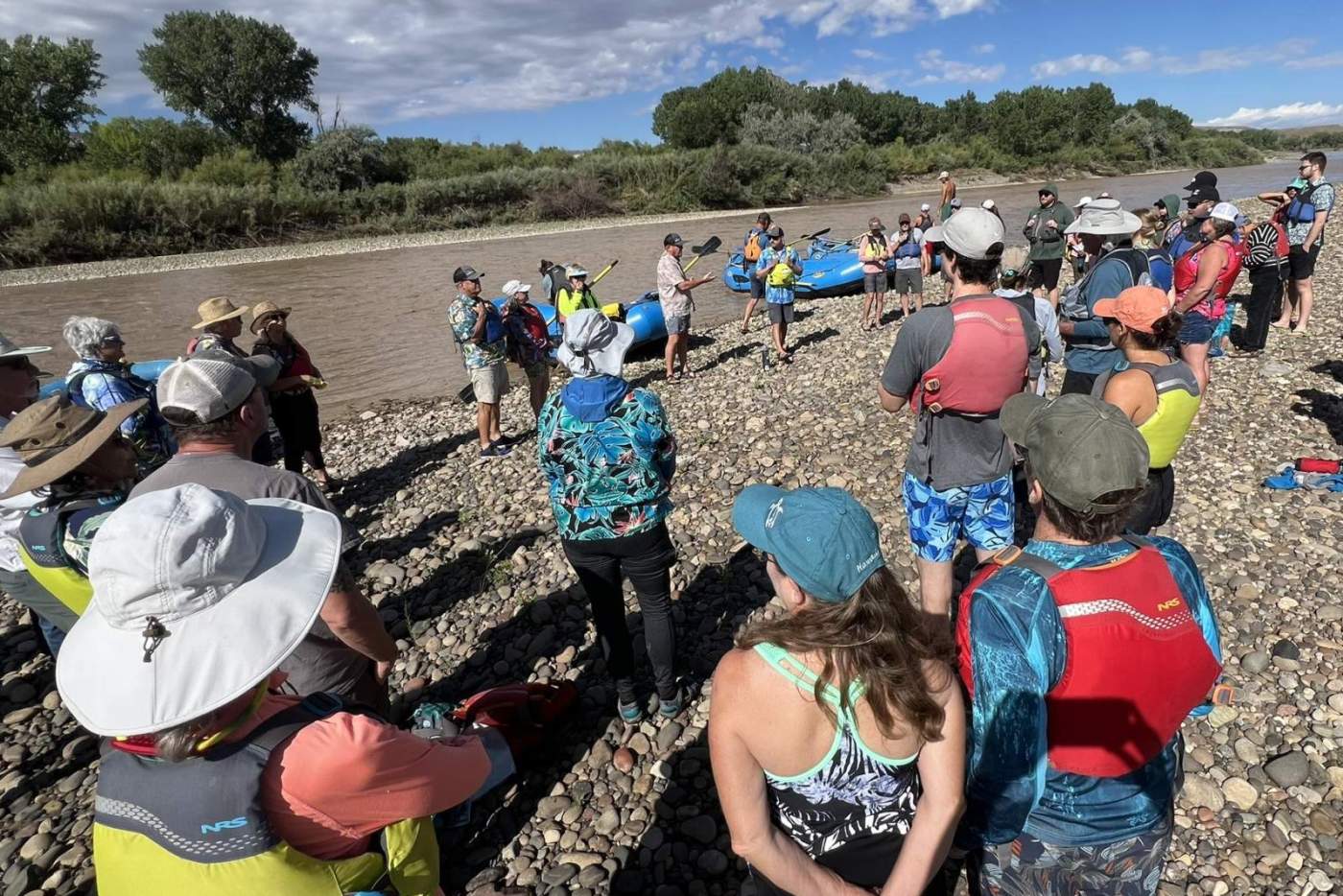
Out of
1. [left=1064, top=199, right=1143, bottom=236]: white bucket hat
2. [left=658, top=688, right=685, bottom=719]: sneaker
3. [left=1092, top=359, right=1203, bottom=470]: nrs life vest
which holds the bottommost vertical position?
[left=658, top=688, right=685, bottom=719]: sneaker

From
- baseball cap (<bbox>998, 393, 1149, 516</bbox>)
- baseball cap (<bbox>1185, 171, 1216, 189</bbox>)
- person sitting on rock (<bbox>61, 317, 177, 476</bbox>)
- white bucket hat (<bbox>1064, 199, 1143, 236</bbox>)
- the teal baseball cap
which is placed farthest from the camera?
baseball cap (<bbox>1185, 171, 1216, 189</bbox>)

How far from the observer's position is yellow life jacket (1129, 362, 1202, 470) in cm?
292

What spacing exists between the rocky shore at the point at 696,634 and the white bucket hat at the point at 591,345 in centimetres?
195

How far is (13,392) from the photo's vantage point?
3809 millimetres

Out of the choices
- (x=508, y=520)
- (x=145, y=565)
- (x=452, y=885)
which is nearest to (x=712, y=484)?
(x=508, y=520)

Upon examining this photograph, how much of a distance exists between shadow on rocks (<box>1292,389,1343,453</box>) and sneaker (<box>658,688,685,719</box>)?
21.8 ft

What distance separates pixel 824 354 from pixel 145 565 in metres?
10.0

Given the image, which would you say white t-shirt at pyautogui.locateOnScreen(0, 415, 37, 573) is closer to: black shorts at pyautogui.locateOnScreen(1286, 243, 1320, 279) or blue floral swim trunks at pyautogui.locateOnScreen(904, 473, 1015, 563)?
blue floral swim trunks at pyautogui.locateOnScreen(904, 473, 1015, 563)

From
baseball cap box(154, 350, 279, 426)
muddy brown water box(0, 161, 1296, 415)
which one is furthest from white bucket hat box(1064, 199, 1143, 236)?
muddy brown water box(0, 161, 1296, 415)

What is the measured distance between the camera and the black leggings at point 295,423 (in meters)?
→ 6.59

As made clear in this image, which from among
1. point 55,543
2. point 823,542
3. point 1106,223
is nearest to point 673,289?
point 1106,223

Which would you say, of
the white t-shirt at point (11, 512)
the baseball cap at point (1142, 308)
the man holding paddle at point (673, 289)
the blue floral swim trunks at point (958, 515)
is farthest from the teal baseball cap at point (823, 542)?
the man holding paddle at point (673, 289)

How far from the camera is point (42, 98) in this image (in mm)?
44969

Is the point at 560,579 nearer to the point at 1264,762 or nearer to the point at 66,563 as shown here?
the point at 66,563
